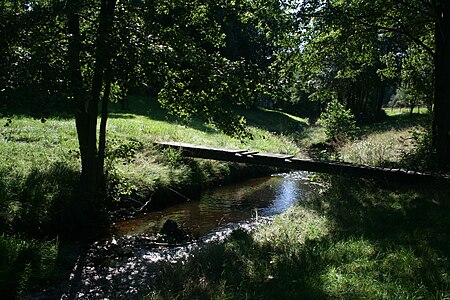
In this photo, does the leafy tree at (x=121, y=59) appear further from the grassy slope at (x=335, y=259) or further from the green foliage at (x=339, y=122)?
the green foliage at (x=339, y=122)

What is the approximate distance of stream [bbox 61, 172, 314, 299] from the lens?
682cm

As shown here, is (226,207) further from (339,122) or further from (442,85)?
(339,122)

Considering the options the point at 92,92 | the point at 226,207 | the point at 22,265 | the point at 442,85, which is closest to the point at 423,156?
the point at 442,85

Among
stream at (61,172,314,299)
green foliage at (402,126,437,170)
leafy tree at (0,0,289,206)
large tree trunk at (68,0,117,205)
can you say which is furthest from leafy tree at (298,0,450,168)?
large tree trunk at (68,0,117,205)

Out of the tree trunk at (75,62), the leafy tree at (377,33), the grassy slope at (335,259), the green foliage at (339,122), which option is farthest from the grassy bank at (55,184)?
the green foliage at (339,122)

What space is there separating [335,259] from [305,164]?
700 cm

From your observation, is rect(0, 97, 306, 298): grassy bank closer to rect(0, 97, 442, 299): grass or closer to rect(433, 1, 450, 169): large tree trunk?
rect(0, 97, 442, 299): grass

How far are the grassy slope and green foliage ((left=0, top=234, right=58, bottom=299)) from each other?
226 cm

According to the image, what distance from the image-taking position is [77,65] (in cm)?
758

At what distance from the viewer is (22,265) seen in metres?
6.49

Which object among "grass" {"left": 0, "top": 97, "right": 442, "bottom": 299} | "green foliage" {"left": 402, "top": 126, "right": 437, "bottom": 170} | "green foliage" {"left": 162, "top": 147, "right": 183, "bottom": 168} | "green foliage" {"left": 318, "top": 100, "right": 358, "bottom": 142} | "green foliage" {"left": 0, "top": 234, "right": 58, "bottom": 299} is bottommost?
"green foliage" {"left": 0, "top": 234, "right": 58, "bottom": 299}

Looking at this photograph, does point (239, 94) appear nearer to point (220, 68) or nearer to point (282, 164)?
point (220, 68)

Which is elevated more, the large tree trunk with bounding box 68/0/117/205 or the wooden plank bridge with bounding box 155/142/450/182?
the large tree trunk with bounding box 68/0/117/205

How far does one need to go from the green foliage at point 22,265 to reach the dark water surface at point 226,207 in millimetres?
2420
